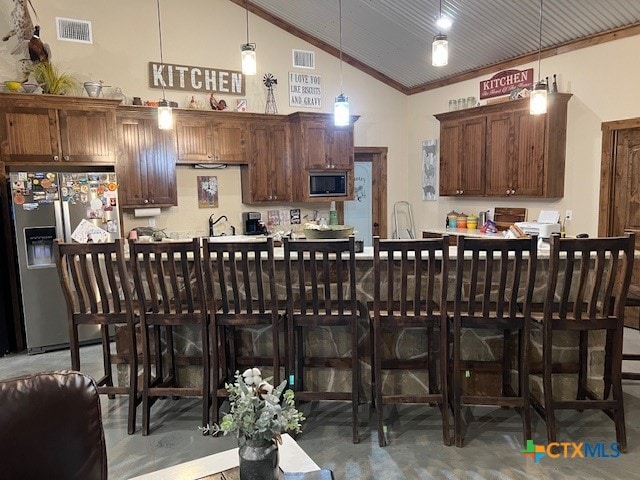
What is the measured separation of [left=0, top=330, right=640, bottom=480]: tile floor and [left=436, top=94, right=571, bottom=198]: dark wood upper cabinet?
108 inches

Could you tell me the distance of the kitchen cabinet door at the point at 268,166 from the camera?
6.04 metres

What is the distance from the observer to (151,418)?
10.5 feet

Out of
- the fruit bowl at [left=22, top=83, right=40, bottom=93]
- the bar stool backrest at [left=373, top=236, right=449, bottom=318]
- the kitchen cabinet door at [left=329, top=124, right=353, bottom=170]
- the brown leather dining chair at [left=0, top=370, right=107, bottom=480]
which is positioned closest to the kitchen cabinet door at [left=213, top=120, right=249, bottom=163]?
the kitchen cabinet door at [left=329, top=124, right=353, bottom=170]

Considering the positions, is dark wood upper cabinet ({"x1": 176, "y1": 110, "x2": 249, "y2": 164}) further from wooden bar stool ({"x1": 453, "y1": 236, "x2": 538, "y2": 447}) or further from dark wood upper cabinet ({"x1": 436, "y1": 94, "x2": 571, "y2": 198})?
wooden bar stool ({"x1": 453, "y1": 236, "x2": 538, "y2": 447})

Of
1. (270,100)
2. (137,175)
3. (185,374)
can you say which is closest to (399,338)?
(185,374)

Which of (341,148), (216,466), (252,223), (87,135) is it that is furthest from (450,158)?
(216,466)

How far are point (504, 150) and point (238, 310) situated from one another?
4.20 m

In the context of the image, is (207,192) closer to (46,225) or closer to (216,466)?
(46,225)

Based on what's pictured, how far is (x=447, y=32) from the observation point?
18.1ft

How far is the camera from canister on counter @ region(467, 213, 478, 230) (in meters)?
6.44

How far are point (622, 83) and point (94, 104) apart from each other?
17.6ft

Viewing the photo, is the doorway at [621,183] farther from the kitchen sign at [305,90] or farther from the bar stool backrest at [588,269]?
→ the kitchen sign at [305,90]

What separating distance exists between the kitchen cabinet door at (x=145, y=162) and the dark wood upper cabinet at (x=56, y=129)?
1.23 ft

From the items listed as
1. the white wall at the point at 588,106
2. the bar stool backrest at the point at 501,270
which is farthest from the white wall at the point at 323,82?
the bar stool backrest at the point at 501,270
